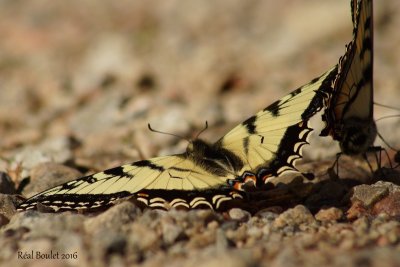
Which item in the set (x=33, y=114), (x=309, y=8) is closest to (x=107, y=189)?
(x=33, y=114)

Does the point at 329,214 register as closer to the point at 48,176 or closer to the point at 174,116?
the point at 48,176

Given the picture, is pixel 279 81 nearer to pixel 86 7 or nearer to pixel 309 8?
pixel 309 8

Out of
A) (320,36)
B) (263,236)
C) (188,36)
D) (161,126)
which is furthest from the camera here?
(188,36)

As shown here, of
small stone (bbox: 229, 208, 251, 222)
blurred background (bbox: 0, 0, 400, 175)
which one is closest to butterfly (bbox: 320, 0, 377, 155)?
small stone (bbox: 229, 208, 251, 222)

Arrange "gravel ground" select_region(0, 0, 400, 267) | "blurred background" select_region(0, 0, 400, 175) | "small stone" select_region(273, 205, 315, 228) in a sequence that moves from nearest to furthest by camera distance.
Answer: "gravel ground" select_region(0, 0, 400, 267)
"small stone" select_region(273, 205, 315, 228)
"blurred background" select_region(0, 0, 400, 175)

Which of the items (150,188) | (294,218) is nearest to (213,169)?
(150,188)

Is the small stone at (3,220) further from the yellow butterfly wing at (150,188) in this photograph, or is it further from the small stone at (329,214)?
the small stone at (329,214)

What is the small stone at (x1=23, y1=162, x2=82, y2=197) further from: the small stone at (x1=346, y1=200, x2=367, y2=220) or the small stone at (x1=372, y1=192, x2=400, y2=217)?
the small stone at (x1=372, y1=192, x2=400, y2=217)
